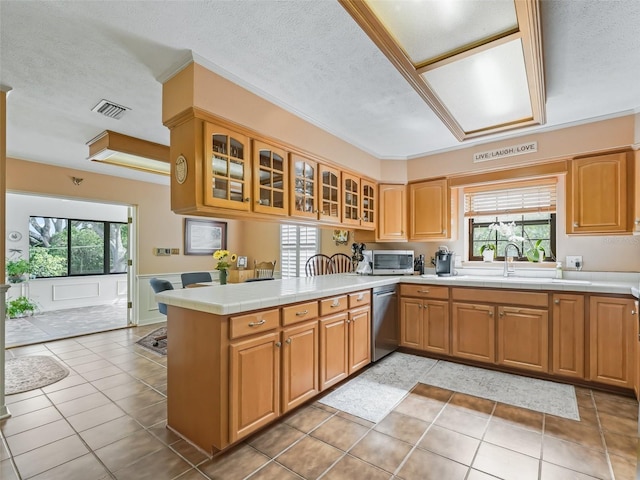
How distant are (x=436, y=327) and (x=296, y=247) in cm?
316

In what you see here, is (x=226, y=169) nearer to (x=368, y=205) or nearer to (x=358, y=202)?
(x=358, y=202)

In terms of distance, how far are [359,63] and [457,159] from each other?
2313 millimetres

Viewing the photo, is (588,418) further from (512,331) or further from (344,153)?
(344,153)

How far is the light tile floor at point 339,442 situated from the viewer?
1.79 meters

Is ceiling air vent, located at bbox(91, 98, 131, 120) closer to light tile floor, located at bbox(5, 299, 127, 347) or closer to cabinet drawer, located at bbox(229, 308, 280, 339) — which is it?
cabinet drawer, located at bbox(229, 308, 280, 339)

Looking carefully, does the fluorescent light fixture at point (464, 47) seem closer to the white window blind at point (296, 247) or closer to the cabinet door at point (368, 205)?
the cabinet door at point (368, 205)

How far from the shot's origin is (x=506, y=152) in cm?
362

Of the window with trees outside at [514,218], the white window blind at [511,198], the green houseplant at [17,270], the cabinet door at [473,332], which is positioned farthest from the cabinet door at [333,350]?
the green houseplant at [17,270]

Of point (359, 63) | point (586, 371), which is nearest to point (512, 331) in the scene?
point (586, 371)

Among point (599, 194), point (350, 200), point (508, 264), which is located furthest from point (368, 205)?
point (599, 194)

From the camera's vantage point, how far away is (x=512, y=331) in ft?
10.2

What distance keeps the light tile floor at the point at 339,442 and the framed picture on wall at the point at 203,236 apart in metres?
3.61

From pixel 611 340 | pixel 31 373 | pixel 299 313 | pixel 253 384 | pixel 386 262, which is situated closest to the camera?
pixel 253 384

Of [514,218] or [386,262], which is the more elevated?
[514,218]
